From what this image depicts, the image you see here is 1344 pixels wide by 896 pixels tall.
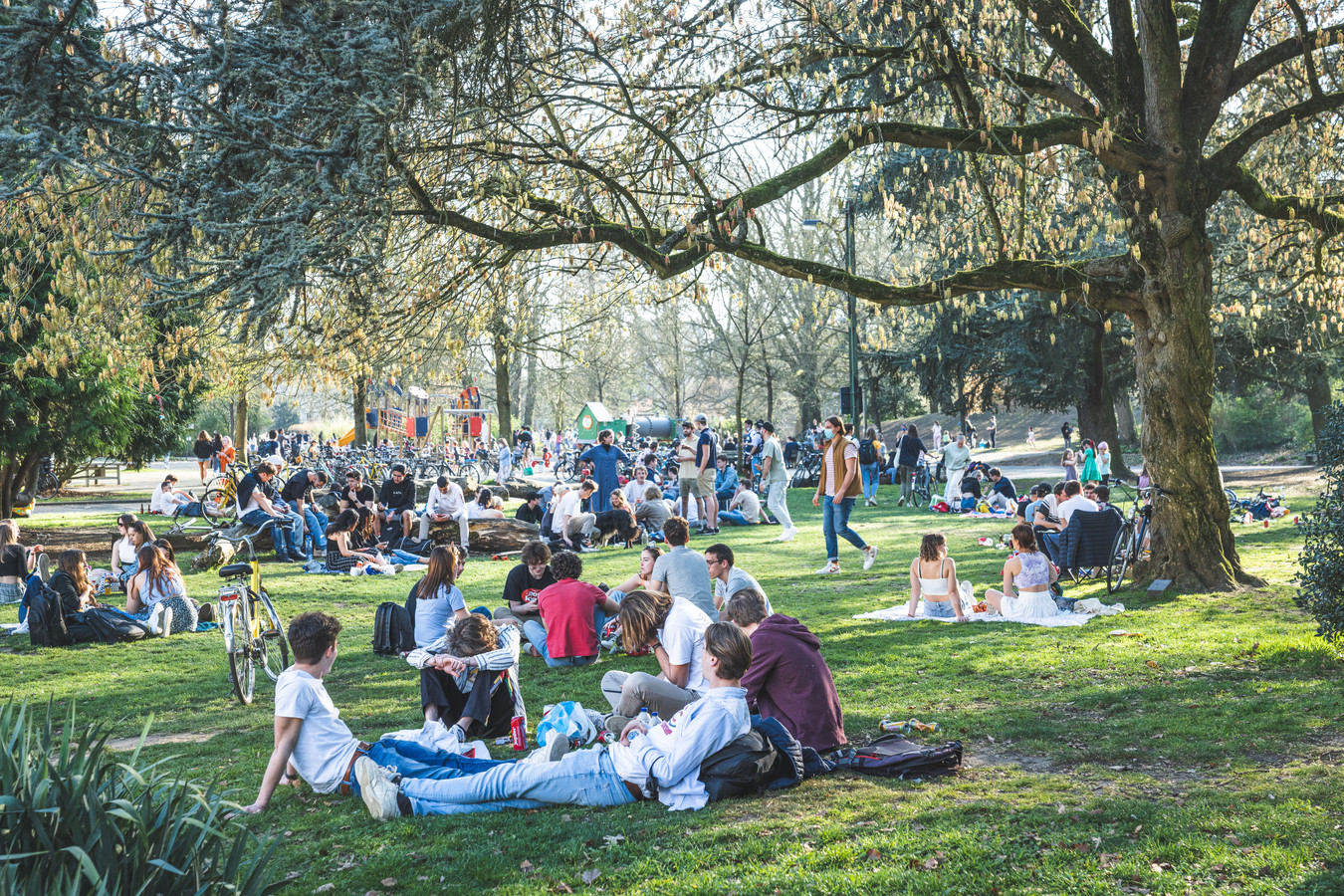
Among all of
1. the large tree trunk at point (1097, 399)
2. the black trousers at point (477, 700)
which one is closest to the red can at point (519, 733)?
the black trousers at point (477, 700)

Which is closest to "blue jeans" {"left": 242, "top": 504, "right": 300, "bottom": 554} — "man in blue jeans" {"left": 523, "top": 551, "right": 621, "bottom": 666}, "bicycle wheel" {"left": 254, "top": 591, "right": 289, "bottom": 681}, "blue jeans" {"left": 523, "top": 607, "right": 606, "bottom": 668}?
"bicycle wheel" {"left": 254, "top": 591, "right": 289, "bottom": 681}

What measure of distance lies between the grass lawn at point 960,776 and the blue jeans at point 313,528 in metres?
5.86

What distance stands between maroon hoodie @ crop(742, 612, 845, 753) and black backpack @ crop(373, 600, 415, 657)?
459 centimetres

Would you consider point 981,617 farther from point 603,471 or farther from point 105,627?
point 603,471

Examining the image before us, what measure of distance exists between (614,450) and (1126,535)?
969cm

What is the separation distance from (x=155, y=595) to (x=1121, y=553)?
1125 cm

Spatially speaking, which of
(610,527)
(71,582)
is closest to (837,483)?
(610,527)

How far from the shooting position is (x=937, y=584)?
10.3m

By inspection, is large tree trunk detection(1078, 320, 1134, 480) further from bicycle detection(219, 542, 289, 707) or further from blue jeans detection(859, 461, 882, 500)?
bicycle detection(219, 542, 289, 707)

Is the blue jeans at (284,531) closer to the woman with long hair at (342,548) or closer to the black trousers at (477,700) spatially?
the woman with long hair at (342,548)

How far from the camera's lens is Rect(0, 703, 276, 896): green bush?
3.26 metres

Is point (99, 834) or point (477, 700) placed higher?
A: point (99, 834)

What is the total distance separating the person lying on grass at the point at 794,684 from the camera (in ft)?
19.4

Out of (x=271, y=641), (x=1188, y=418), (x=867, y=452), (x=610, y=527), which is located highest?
(x=1188, y=418)
